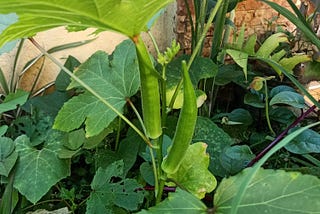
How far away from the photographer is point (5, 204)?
0.75 meters

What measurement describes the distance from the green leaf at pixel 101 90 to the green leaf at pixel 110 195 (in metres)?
0.08

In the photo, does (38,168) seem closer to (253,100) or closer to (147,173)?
(147,173)

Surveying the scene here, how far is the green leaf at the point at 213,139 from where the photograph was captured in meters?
0.81

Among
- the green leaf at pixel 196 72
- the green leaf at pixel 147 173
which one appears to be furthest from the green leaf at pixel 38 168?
the green leaf at pixel 196 72

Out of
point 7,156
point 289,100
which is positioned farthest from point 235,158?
point 7,156

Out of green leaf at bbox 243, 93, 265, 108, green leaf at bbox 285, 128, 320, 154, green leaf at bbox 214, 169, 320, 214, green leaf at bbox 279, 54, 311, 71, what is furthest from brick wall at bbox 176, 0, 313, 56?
green leaf at bbox 214, 169, 320, 214

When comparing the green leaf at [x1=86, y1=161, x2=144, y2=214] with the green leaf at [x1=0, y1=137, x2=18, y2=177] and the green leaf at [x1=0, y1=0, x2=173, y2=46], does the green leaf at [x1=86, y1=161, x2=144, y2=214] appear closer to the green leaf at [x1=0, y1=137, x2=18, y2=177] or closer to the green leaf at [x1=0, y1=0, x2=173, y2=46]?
the green leaf at [x1=0, y1=137, x2=18, y2=177]

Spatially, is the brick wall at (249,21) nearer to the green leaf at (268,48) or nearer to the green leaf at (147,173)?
the green leaf at (268,48)

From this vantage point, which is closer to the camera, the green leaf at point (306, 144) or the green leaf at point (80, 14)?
the green leaf at point (80, 14)

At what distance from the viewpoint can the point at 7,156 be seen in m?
0.81

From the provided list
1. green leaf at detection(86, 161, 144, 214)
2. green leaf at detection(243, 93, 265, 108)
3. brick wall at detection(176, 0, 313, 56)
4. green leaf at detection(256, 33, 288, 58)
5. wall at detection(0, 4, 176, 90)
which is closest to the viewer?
green leaf at detection(86, 161, 144, 214)

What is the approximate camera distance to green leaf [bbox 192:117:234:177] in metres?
0.81

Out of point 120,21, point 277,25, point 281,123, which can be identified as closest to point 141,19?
point 120,21

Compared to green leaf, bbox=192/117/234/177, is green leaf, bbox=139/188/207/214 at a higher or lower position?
higher
